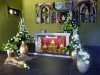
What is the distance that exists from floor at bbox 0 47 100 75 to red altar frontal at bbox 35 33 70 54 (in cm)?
7

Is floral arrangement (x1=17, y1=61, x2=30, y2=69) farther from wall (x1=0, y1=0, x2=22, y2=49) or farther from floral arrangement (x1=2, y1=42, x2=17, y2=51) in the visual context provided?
wall (x1=0, y1=0, x2=22, y2=49)

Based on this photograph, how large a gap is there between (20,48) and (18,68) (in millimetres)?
178

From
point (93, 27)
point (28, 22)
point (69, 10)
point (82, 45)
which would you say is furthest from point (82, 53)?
point (28, 22)

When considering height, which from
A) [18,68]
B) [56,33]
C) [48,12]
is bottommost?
[18,68]

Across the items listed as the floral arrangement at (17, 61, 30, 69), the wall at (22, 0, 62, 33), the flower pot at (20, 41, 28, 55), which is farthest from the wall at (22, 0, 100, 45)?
the floral arrangement at (17, 61, 30, 69)

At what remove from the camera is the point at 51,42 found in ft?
6.86

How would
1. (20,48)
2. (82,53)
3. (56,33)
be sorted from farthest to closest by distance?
1. (20,48)
2. (56,33)
3. (82,53)

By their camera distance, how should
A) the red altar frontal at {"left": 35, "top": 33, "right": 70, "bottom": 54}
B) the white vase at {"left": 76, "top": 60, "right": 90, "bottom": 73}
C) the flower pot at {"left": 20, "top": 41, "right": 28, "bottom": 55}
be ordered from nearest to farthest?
the white vase at {"left": 76, "top": 60, "right": 90, "bottom": 73} < the red altar frontal at {"left": 35, "top": 33, "right": 70, "bottom": 54} < the flower pot at {"left": 20, "top": 41, "right": 28, "bottom": 55}

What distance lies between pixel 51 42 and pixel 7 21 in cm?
45

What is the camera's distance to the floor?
194 centimetres

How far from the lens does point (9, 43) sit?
7.29 feet

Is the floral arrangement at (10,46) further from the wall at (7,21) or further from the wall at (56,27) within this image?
the wall at (56,27)

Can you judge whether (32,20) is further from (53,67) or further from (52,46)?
(53,67)

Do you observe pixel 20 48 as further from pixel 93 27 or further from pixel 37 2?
pixel 93 27
